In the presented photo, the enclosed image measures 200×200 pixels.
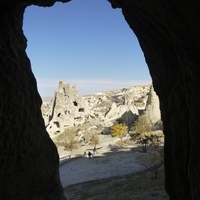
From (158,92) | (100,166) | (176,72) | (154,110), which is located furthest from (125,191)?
(154,110)

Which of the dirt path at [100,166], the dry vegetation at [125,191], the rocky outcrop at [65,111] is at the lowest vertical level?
the dirt path at [100,166]

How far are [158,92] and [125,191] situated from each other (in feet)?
27.5

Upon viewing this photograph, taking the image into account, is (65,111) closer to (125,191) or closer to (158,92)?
(125,191)

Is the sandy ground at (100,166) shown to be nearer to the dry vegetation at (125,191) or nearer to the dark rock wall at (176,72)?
the dry vegetation at (125,191)

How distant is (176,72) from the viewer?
16.0 feet

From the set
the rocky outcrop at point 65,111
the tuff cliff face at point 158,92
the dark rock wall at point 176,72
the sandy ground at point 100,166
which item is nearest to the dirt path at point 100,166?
the sandy ground at point 100,166

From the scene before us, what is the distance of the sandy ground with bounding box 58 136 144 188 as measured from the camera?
20.0 m

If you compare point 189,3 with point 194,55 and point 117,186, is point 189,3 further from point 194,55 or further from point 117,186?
point 117,186

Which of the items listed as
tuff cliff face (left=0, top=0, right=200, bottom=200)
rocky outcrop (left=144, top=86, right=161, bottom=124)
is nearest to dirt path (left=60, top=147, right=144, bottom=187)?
rocky outcrop (left=144, top=86, right=161, bottom=124)

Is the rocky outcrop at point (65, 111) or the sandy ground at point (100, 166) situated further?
the rocky outcrop at point (65, 111)

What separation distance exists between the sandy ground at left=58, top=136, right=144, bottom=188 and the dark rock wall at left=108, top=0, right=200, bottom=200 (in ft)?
46.1

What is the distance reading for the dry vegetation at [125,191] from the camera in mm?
10993

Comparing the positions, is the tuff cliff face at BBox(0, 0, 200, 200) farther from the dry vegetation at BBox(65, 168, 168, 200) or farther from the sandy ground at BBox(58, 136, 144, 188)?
the sandy ground at BBox(58, 136, 144, 188)

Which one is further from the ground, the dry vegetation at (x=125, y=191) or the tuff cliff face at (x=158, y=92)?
the tuff cliff face at (x=158, y=92)
